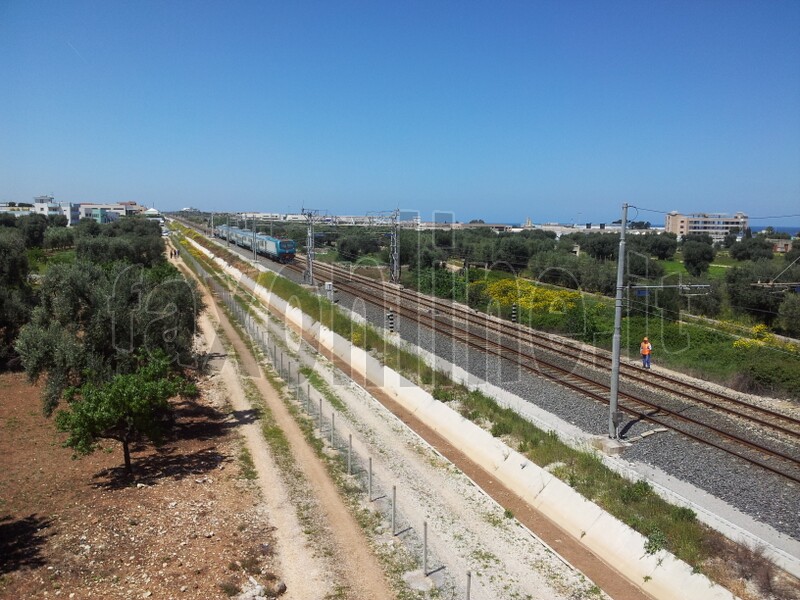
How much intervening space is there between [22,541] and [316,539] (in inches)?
248

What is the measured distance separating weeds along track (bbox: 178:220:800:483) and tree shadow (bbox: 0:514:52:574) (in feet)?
54.6

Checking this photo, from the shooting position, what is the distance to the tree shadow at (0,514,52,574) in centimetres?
1114

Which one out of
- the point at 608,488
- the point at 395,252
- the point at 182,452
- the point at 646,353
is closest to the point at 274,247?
the point at 395,252

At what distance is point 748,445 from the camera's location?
1562cm

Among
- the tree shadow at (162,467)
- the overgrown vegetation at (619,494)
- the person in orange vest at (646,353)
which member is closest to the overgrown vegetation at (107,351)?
the tree shadow at (162,467)

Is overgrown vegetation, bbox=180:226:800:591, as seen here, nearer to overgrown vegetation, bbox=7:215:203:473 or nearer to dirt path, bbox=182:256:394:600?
dirt path, bbox=182:256:394:600

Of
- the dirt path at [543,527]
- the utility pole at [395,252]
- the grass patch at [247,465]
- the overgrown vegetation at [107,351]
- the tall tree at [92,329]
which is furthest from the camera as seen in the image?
the utility pole at [395,252]

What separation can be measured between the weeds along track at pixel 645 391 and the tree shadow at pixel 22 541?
1664 cm

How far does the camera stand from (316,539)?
12.2m

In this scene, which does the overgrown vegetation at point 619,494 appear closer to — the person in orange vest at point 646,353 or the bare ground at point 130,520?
the bare ground at point 130,520

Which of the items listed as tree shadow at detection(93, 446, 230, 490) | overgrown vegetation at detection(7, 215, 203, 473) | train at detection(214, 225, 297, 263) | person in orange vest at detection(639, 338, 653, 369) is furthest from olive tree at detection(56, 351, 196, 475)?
train at detection(214, 225, 297, 263)

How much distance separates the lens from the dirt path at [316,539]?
10.6 m

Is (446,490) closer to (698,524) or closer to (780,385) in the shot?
(698,524)

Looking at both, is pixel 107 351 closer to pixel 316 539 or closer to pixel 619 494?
pixel 316 539
